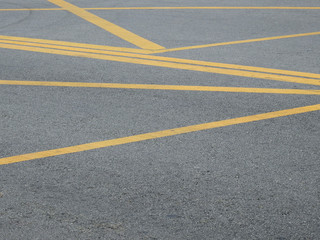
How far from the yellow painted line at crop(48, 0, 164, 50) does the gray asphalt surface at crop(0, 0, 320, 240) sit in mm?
777

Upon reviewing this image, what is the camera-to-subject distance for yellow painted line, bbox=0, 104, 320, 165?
5.13m

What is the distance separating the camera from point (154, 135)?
222 inches

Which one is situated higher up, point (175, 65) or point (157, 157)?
point (157, 157)

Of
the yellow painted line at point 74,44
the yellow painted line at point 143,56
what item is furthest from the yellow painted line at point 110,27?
the yellow painted line at point 143,56

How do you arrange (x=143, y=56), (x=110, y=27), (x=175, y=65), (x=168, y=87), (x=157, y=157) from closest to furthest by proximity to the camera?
1. (x=157, y=157)
2. (x=168, y=87)
3. (x=175, y=65)
4. (x=143, y=56)
5. (x=110, y=27)

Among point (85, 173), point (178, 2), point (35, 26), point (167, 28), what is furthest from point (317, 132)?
point (178, 2)

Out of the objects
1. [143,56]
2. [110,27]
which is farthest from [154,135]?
[110,27]

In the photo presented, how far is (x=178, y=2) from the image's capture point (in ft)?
44.5

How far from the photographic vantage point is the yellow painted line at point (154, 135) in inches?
202

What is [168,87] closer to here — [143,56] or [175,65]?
[175,65]

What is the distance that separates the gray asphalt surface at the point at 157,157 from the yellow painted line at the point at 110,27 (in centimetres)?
78

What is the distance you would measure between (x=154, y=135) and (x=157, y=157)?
0.55 m

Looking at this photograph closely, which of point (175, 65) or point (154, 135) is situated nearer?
point (154, 135)

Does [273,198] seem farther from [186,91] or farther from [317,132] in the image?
[186,91]
